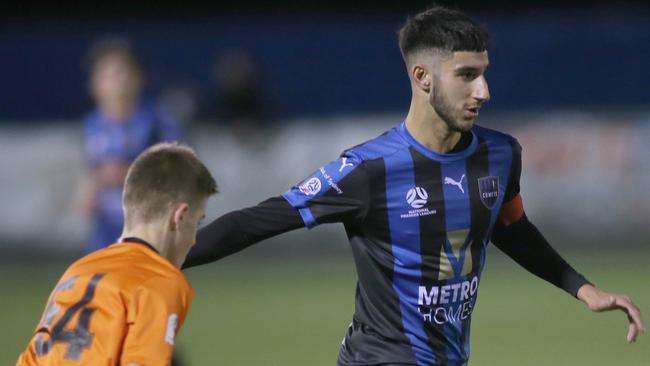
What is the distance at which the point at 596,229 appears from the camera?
13.7 m

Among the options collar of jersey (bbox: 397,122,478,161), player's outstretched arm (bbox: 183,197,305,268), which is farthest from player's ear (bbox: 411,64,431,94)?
player's outstretched arm (bbox: 183,197,305,268)

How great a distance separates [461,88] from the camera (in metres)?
4.83

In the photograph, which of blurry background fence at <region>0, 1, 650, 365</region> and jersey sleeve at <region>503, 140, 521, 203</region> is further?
blurry background fence at <region>0, 1, 650, 365</region>

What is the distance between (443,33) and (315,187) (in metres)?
0.76

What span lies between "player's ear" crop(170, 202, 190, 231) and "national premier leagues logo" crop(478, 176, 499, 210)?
1.35 m

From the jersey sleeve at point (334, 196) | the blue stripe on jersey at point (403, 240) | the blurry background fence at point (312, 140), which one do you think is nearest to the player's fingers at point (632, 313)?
the blue stripe on jersey at point (403, 240)

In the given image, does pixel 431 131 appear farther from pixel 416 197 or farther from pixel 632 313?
pixel 632 313

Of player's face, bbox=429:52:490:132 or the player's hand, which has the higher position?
player's face, bbox=429:52:490:132

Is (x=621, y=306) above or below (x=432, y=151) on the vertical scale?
below

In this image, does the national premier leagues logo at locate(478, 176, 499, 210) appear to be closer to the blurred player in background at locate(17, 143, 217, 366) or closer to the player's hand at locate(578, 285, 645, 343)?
the player's hand at locate(578, 285, 645, 343)

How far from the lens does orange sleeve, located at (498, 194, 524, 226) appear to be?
511 centimetres

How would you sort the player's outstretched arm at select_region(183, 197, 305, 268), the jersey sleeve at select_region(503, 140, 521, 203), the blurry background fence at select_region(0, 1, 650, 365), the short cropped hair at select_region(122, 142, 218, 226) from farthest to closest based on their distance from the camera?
1. the blurry background fence at select_region(0, 1, 650, 365)
2. the jersey sleeve at select_region(503, 140, 521, 203)
3. the player's outstretched arm at select_region(183, 197, 305, 268)
4. the short cropped hair at select_region(122, 142, 218, 226)

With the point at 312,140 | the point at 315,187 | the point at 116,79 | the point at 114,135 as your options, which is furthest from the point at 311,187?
the point at 312,140

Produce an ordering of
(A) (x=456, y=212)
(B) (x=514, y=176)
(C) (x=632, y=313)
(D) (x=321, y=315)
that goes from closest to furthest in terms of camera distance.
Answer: (C) (x=632, y=313) → (A) (x=456, y=212) → (B) (x=514, y=176) → (D) (x=321, y=315)
